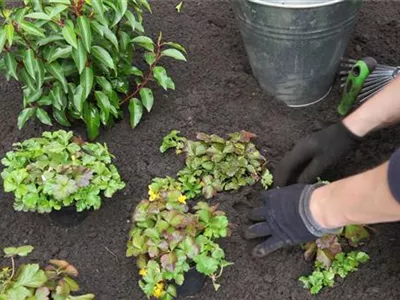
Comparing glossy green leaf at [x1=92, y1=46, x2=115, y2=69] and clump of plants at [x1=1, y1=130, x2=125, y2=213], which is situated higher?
glossy green leaf at [x1=92, y1=46, x2=115, y2=69]

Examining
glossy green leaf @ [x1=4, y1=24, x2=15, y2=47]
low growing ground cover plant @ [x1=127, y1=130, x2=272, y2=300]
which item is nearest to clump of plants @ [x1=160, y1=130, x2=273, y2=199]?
low growing ground cover plant @ [x1=127, y1=130, x2=272, y2=300]

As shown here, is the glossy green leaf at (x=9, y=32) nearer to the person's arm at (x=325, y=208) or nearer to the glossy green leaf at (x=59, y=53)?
the glossy green leaf at (x=59, y=53)

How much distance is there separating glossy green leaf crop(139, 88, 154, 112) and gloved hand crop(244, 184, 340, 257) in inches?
26.0

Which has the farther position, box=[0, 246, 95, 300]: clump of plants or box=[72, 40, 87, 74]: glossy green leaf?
box=[72, 40, 87, 74]: glossy green leaf

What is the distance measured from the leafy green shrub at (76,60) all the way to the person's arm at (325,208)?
Result: 752 millimetres

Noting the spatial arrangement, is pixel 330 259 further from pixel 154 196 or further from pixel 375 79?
pixel 375 79

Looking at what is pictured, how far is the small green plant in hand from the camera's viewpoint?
1.95 metres

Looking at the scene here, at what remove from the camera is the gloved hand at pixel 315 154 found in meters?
2.03

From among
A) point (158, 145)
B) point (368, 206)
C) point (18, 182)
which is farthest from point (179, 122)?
point (368, 206)

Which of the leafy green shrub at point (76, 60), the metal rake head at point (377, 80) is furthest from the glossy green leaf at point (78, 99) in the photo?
the metal rake head at point (377, 80)

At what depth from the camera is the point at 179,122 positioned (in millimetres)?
2484

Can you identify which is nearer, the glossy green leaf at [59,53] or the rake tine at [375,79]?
the glossy green leaf at [59,53]

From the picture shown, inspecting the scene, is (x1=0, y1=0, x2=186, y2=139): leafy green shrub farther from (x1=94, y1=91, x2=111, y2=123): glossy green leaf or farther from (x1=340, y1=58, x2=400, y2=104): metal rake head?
(x1=340, y1=58, x2=400, y2=104): metal rake head

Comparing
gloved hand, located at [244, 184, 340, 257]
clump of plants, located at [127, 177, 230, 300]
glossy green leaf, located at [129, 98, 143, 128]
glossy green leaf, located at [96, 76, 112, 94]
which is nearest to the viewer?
gloved hand, located at [244, 184, 340, 257]
